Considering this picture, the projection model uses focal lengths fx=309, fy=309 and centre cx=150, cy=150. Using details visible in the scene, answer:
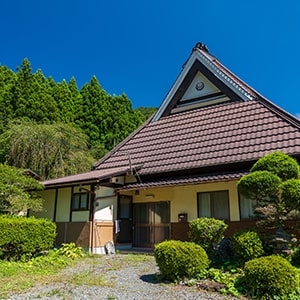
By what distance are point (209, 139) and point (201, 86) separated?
348cm

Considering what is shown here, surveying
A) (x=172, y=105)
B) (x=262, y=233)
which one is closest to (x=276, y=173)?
(x=262, y=233)

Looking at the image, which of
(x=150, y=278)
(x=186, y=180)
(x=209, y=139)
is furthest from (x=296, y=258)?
(x=209, y=139)

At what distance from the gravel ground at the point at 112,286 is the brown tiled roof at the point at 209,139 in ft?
15.3

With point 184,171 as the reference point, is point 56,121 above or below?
above

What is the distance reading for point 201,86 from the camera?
48.9ft

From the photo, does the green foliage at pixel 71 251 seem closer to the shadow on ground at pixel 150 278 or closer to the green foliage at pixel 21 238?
the green foliage at pixel 21 238

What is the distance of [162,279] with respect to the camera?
7.05 metres

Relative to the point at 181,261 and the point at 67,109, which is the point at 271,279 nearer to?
the point at 181,261

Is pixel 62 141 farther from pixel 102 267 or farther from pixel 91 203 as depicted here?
pixel 102 267

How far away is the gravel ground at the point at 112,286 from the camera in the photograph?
19.5ft

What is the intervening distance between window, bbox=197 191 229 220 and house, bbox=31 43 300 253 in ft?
0.12

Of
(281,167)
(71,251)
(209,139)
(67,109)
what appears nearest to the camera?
(281,167)

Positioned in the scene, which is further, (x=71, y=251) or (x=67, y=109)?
(x=67, y=109)

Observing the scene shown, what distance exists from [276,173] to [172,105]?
9.06m
